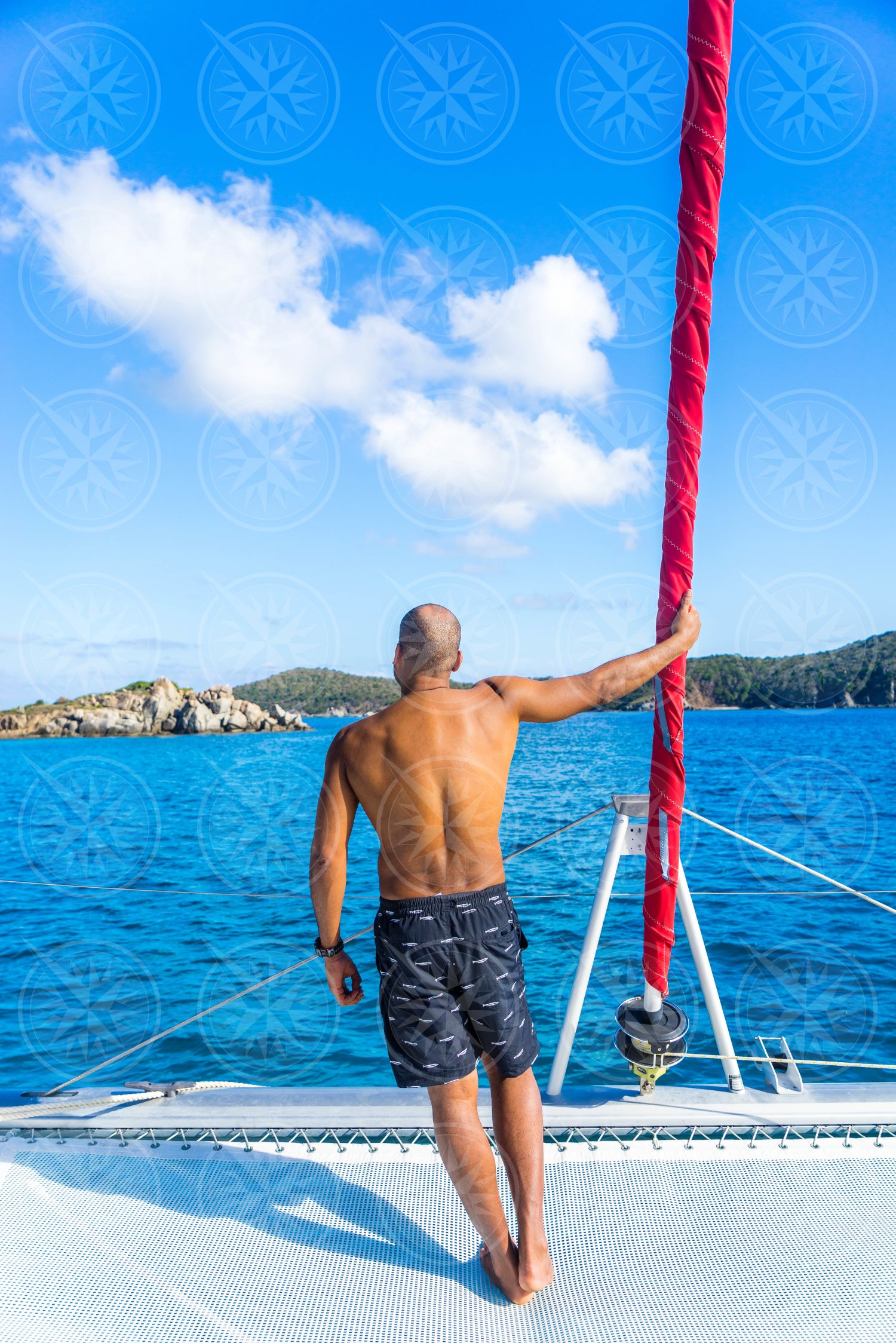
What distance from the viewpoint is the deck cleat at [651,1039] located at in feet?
6.51

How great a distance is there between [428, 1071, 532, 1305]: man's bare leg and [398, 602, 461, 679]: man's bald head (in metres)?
0.91

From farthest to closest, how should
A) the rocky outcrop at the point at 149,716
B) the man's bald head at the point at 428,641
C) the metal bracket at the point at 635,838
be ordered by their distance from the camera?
the rocky outcrop at the point at 149,716
the metal bracket at the point at 635,838
the man's bald head at the point at 428,641

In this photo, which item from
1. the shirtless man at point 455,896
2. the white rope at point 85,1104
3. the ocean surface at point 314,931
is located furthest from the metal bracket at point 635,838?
the white rope at point 85,1104

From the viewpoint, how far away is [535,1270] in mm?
1547

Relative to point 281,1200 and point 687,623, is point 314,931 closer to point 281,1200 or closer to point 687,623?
point 281,1200

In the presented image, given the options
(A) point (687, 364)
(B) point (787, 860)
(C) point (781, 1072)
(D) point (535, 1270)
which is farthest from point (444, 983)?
(A) point (687, 364)

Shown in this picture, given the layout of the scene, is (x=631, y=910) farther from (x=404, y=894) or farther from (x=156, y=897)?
(x=404, y=894)

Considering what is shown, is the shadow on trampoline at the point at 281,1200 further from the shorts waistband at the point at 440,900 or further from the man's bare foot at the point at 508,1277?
the shorts waistband at the point at 440,900

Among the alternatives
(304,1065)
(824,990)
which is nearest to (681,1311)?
(304,1065)

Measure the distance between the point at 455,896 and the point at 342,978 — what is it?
0.40 meters

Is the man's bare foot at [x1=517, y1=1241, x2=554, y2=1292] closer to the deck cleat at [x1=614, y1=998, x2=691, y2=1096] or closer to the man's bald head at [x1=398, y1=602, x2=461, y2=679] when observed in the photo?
the deck cleat at [x1=614, y1=998, x2=691, y2=1096]

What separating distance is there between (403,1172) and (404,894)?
907mm

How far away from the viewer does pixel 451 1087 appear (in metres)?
1.59

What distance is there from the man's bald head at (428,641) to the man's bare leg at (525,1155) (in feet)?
2.93
